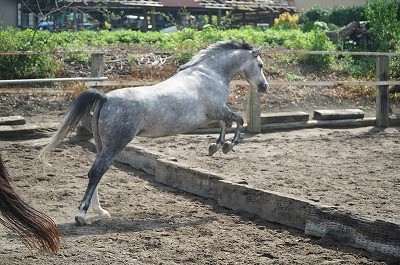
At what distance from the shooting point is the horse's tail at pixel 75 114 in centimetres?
673

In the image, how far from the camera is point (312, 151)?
10.2 meters

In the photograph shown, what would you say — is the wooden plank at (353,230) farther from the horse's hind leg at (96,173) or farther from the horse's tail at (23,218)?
the horse's tail at (23,218)

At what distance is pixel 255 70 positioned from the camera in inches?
339

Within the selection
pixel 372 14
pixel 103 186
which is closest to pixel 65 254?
pixel 103 186

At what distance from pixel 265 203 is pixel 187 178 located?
1377 millimetres

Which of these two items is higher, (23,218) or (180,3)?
(180,3)

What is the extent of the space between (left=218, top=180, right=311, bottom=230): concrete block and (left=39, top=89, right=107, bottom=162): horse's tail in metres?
1.42

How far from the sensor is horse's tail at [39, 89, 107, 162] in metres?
6.73

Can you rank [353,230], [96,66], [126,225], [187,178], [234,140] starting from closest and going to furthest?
[353,230]
[126,225]
[187,178]
[234,140]
[96,66]

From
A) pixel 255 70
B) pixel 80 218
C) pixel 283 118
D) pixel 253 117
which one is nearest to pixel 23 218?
pixel 80 218

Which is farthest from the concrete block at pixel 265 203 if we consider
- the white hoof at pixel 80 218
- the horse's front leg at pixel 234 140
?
the white hoof at pixel 80 218

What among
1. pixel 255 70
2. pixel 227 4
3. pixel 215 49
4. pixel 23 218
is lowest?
pixel 23 218

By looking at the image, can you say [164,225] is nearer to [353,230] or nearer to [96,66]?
[353,230]

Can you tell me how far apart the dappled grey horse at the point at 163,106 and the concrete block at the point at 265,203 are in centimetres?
83
